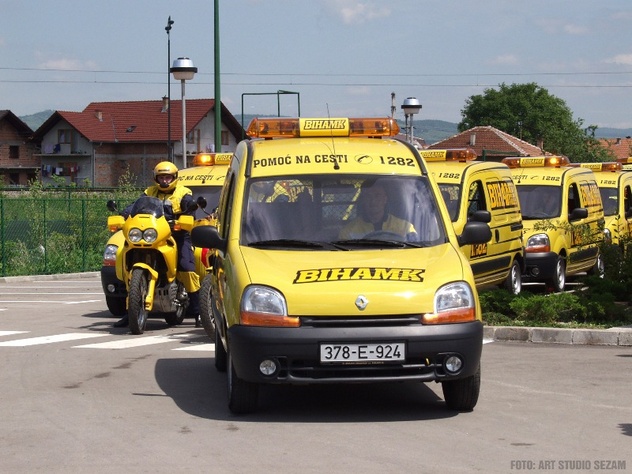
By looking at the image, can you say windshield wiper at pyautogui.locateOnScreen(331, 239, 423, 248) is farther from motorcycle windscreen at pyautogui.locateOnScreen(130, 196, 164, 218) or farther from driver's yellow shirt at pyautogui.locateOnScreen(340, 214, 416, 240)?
motorcycle windscreen at pyautogui.locateOnScreen(130, 196, 164, 218)

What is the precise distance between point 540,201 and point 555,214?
0.49 metres

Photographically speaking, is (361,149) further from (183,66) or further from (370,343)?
(183,66)

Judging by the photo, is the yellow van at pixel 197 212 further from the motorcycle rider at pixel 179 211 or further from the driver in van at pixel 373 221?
the driver in van at pixel 373 221

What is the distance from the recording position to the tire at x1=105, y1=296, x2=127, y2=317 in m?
16.8

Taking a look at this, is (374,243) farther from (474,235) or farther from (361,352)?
(361,352)

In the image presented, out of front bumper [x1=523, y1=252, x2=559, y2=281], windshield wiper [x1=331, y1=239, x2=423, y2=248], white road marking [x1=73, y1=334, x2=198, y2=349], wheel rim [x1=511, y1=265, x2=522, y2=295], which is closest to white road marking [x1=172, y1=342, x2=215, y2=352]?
white road marking [x1=73, y1=334, x2=198, y2=349]

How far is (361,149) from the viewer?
10242mm

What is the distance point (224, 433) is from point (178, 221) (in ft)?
22.3

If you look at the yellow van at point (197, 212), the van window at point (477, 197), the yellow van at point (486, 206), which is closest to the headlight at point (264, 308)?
the yellow van at point (197, 212)

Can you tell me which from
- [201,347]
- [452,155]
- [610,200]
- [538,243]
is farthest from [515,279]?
[610,200]

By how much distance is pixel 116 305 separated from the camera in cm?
1681

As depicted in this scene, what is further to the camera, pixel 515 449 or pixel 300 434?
pixel 300 434

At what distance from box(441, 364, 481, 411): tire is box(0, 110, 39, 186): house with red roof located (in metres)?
107

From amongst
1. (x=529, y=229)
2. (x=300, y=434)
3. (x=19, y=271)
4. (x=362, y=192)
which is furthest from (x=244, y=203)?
(x=19, y=271)
